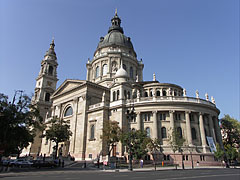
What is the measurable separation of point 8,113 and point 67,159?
1706 cm

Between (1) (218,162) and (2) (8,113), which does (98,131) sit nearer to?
(2) (8,113)

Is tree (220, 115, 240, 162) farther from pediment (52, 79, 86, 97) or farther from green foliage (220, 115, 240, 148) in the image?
pediment (52, 79, 86, 97)

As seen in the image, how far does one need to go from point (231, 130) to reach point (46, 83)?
58571mm

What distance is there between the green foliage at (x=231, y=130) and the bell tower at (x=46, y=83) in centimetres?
5318

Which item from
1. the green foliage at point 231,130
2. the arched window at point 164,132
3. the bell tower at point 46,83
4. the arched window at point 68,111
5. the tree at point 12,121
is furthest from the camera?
the bell tower at point 46,83

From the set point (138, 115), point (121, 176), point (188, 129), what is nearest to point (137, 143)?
point (138, 115)

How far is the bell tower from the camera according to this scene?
210 feet

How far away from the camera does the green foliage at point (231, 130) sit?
178 feet

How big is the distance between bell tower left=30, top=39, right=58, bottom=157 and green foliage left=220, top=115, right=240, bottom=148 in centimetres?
5318

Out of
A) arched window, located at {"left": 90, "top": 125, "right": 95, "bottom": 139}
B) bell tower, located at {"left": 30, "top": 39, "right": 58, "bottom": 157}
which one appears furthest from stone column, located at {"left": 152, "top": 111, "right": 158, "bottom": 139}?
bell tower, located at {"left": 30, "top": 39, "right": 58, "bottom": 157}

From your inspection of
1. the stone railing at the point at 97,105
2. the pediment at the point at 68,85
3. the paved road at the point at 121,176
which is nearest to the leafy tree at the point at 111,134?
the stone railing at the point at 97,105

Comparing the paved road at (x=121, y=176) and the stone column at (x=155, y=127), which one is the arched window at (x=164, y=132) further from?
the paved road at (x=121, y=176)

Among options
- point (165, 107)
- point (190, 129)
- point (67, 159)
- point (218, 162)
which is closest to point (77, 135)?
point (67, 159)

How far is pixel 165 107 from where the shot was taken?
3788cm
